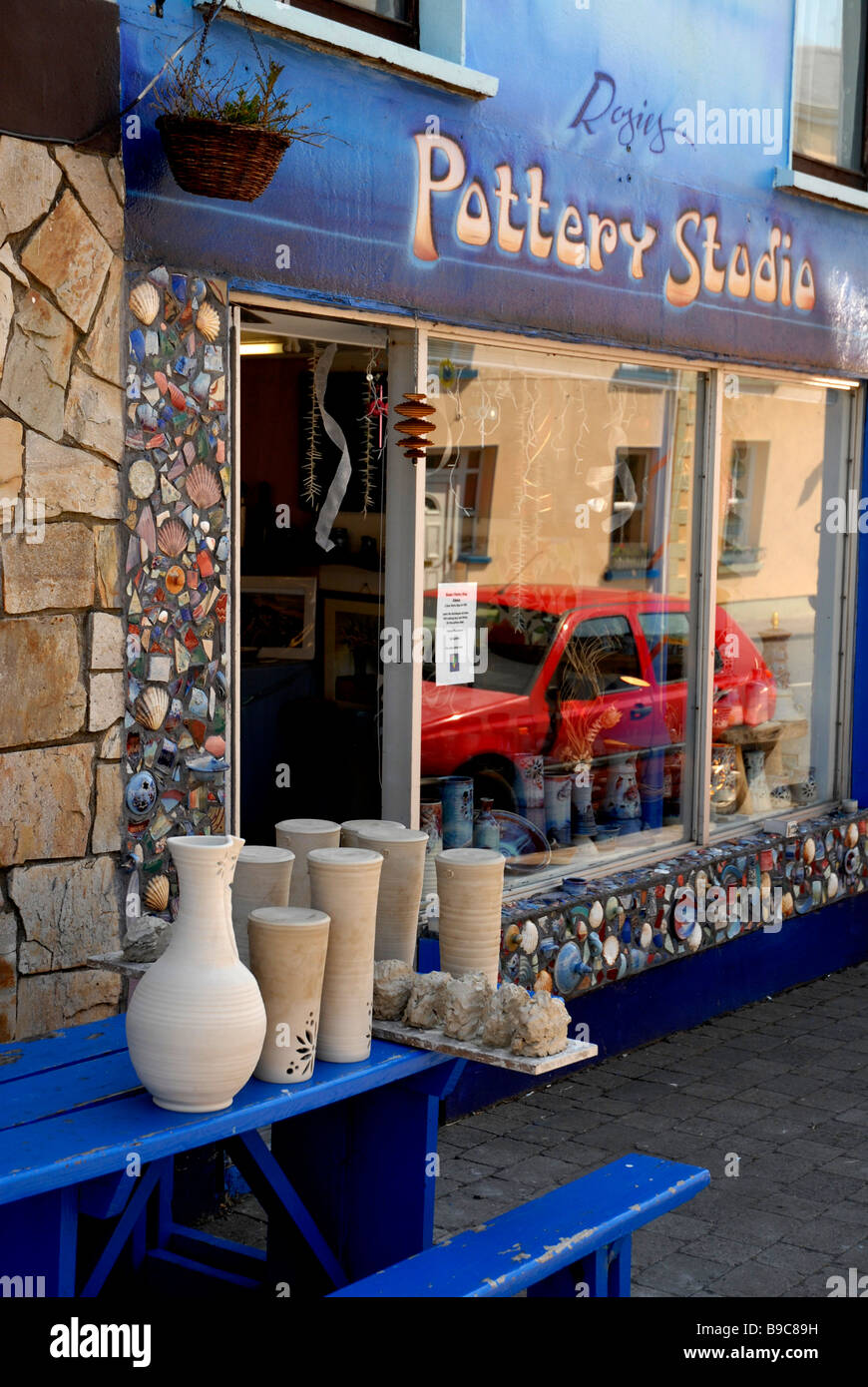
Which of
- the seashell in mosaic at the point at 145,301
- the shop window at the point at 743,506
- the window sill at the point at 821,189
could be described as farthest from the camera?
the shop window at the point at 743,506

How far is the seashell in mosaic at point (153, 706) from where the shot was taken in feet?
13.8

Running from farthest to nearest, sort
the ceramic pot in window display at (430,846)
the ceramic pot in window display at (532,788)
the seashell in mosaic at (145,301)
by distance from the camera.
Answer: the ceramic pot in window display at (532,788) → the ceramic pot in window display at (430,846) → the seashell in mosaic at (145,301)

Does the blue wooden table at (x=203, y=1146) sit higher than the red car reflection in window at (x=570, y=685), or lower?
lower

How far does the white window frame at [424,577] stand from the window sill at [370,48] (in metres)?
0.73

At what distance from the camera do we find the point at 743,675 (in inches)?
279

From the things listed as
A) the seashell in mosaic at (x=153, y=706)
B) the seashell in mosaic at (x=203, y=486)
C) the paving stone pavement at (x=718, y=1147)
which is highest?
the seashell in mosaic at (x=203, y=486)

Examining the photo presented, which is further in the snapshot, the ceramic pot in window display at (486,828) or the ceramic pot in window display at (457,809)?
the ceramic pot in window display at (486,828)

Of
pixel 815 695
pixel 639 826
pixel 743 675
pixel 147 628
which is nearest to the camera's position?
pixel 147 628

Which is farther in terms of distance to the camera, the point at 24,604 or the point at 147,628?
the point at 147,628

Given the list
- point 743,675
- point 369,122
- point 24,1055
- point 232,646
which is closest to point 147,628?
point 232,646

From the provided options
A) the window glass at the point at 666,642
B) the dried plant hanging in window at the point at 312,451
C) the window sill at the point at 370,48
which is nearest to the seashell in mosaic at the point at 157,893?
the dried plant hanging in window at the point at 312,451

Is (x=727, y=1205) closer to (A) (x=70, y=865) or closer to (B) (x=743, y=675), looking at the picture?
(A) (x=70, y=865)

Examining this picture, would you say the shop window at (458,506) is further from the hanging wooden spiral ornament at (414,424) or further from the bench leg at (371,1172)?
the bench leg at (371,1172)
